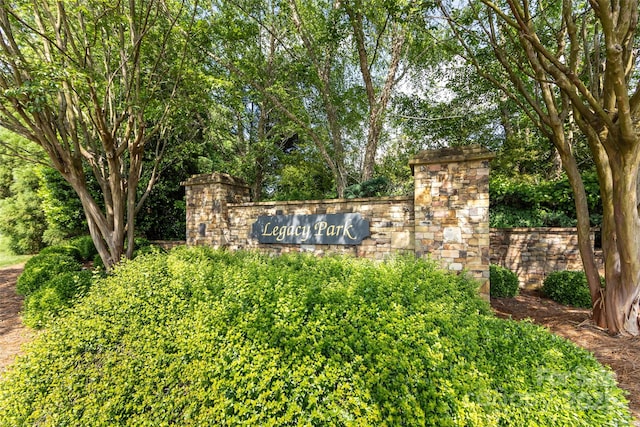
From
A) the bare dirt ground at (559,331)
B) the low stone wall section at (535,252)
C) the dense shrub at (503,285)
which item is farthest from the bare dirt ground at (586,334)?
the low stone wall section at (535,252)

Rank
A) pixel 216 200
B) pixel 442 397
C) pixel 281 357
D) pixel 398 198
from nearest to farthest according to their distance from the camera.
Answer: pixel 442 397 < pixel 281 357 < pixel 398 198 < pixel 216 200

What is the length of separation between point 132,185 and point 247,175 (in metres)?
5.03

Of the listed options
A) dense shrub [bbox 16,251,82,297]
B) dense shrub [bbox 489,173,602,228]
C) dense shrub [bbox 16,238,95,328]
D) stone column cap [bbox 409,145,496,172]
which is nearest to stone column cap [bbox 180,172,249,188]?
dense shrub [bbox 16,238,95,328]

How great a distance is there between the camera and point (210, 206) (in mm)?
6984

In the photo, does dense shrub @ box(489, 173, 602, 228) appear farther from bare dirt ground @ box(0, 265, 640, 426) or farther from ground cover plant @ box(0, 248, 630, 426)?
ground cover plant @ box(0, 248, 630, 426)

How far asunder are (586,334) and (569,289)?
197cm

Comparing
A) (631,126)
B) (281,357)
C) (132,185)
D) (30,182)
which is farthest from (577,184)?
(30,182)

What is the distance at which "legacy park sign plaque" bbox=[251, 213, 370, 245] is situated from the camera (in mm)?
5461

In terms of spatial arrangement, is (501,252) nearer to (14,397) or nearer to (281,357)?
(281,357)

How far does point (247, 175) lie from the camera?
10820mm

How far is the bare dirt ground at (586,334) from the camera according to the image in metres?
2.88

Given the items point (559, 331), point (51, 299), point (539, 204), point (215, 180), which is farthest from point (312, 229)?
point (539, 204)

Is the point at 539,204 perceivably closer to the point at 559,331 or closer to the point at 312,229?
the point at 559,331

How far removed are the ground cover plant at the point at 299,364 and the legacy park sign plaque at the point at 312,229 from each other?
7.65ft
